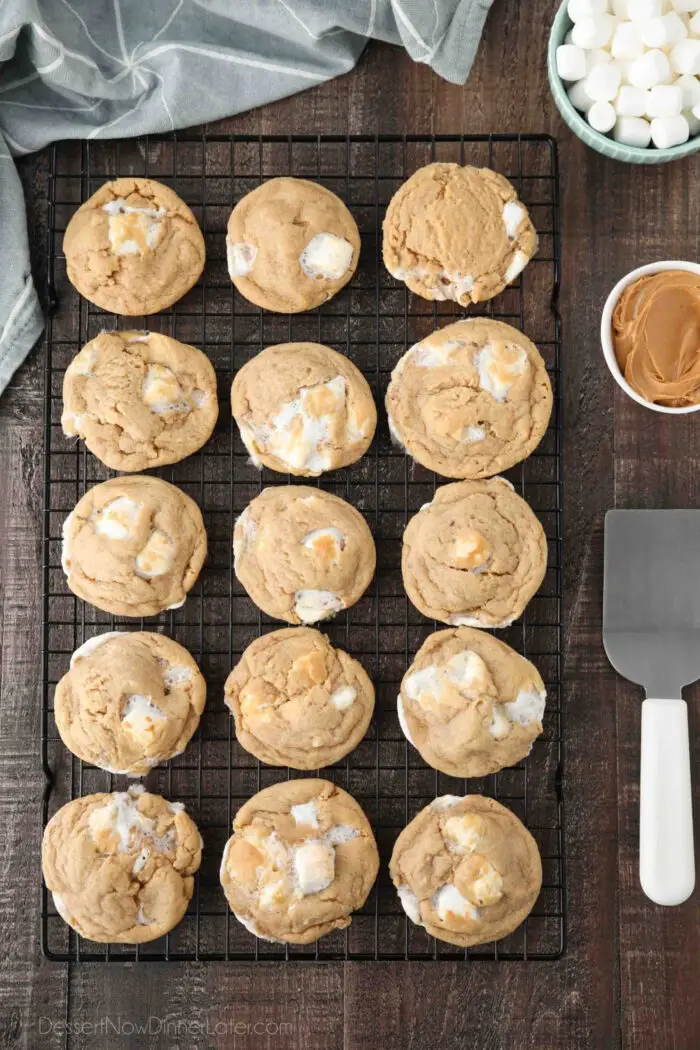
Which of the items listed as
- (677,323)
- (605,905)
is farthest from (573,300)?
A: (605,905)

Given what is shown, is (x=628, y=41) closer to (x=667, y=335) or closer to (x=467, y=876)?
(x=667, y=335)

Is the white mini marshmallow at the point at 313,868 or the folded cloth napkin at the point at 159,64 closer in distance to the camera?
the white mini marshmallow at the point at 313,868

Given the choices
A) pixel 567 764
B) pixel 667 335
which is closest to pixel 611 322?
pixel 667 335

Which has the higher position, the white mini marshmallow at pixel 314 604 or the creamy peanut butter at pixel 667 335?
the creamy peanut butter at pixel 667 335

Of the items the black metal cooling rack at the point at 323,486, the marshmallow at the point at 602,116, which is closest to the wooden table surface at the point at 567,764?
the black metal cooling rack at the point at 323,486

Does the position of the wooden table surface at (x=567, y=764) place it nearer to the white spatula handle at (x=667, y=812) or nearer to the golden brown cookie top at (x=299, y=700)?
the white spatula handle at (x=667, y=812)

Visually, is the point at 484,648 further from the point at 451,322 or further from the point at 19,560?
the point at 19,560

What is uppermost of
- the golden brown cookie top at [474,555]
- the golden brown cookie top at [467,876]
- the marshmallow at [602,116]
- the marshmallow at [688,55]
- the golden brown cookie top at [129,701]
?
the marshmallow at [688,55]
